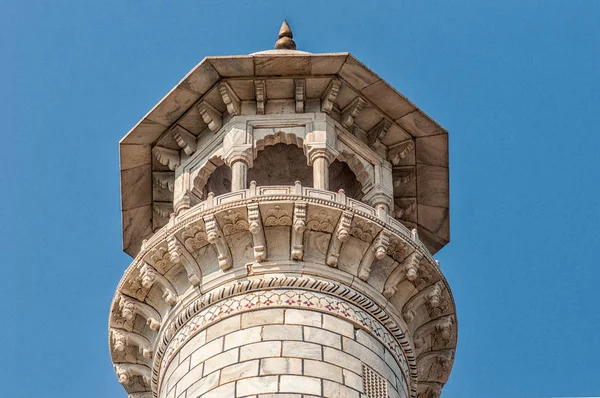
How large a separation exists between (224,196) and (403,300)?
8.29 ft

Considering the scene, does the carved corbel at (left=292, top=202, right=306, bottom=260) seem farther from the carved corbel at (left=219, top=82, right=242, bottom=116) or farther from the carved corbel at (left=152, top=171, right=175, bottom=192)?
the carved corbel at (left=152, top=171, right=175, bottom=192)

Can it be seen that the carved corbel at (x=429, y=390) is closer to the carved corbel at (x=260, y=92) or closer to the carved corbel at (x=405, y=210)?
the carved corbel at (x=405, y=210)

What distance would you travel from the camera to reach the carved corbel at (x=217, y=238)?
20.0 m

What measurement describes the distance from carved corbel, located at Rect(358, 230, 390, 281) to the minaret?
0.06 ft

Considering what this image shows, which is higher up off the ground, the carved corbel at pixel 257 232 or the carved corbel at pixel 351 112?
the carved corbel at pixel 351 112

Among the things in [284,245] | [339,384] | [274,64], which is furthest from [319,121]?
[339,384]

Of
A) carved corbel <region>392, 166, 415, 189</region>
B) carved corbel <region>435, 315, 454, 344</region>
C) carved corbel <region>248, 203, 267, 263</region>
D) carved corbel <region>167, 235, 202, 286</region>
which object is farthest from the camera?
carved corbel <region>392, 166, 415, 189</region>

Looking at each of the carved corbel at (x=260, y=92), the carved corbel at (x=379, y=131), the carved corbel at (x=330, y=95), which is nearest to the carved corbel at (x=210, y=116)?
the carved corbel at (x=260, y=92)

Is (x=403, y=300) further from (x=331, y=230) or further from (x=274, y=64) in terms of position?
(x=274, y=64)

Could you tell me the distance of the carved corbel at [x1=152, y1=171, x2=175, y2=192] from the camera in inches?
887

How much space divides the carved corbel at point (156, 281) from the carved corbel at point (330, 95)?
10.9 ft

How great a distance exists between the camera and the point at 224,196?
2034cm

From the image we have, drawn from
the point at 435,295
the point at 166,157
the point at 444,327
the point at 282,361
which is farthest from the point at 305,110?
the point at 282,361

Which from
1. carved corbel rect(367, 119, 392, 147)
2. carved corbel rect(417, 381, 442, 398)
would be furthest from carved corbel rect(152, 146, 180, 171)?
carved corbel rect(417, 381, 442, 398)
